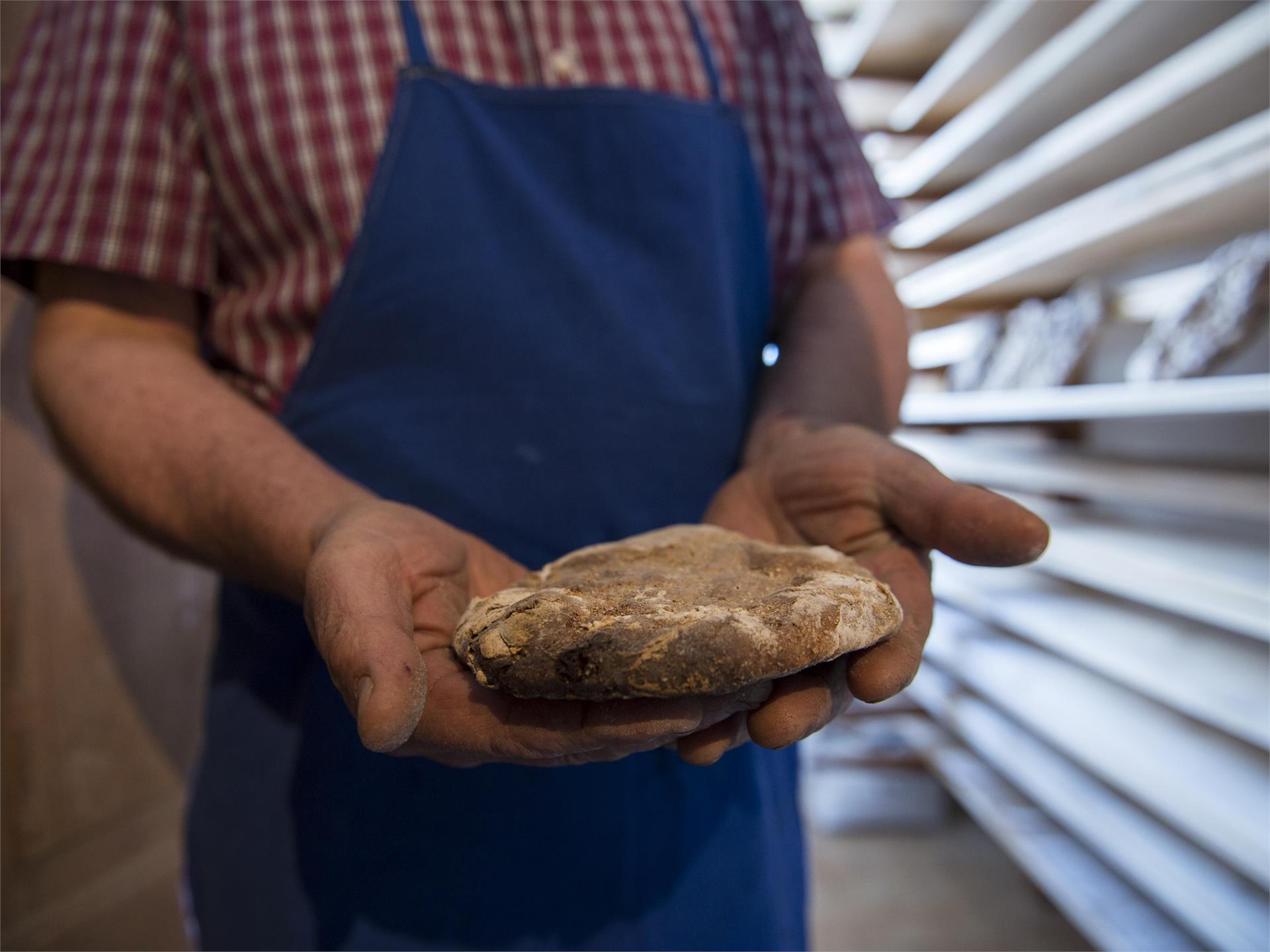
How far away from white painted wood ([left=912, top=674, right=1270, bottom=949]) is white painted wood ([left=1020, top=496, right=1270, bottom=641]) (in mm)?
428

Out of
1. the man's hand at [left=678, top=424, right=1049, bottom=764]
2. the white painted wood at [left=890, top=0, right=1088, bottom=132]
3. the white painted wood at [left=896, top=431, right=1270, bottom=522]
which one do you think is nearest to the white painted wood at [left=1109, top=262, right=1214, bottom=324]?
the white painted wood at [left=896, top=431, right=1270, bottom=522]

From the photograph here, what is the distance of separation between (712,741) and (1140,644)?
1395mm

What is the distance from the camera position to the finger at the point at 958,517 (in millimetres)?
707

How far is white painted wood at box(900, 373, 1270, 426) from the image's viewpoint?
1.19m

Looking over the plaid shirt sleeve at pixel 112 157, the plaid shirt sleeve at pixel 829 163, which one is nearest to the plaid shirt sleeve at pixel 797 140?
the plaid shirt sleeve at pixel 829 163

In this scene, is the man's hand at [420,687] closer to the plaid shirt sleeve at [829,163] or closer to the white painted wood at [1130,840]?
the plaid shirt sleeve at [829,163]

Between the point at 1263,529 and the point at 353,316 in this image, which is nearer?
the point at 353,316

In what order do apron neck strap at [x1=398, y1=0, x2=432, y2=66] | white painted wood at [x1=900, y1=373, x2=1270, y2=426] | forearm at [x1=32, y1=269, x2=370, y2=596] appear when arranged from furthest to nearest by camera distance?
white painted wood at [x1=900, y1=373, x2=1270, y2=426]
apron neck strap at [x1=398, y1=0, x2=432, y2=66]
forearm at [x1=32, y1=269, x2=370, y2=596]

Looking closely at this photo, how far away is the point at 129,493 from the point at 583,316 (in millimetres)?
564

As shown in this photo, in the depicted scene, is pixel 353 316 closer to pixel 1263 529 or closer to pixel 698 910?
pixel 698 910

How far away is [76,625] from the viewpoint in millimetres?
1417

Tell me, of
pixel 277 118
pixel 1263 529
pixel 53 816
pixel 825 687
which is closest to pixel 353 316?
pixel 277 118

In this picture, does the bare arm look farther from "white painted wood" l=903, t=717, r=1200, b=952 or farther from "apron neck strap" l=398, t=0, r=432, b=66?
"white painted wood" l=903, t=717, r=1200, b=952

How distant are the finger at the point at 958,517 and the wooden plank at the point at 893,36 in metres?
1.81
